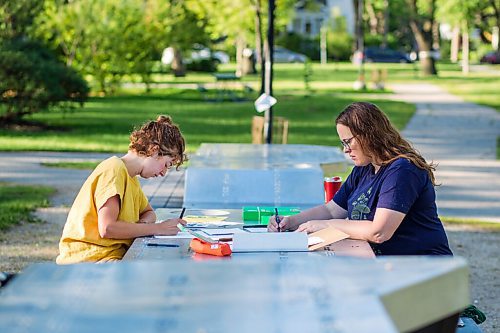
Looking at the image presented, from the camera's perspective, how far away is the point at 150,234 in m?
4.98

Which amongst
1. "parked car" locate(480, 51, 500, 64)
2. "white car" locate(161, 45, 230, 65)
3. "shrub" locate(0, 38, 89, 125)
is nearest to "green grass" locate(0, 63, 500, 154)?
"shrub" locate(0, 38, 89, 125)

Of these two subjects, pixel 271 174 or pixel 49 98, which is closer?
pixel 271 174

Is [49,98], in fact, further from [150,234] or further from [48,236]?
[150,234]

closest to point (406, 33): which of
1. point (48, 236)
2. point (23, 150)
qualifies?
point (23, 150)

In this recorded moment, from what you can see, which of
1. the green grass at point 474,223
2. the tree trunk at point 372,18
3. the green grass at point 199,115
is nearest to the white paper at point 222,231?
the green grass at point 474,223

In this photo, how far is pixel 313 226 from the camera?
503cm

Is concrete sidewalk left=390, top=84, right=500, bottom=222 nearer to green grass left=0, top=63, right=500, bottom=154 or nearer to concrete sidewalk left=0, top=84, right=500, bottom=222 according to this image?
concrete sidewalk left=0, top=84, right=500, bottom=222

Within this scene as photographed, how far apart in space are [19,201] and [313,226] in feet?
22.0

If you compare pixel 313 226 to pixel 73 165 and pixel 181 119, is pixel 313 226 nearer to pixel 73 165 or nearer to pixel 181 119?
pixel 73 165

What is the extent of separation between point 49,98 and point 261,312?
54.3ft

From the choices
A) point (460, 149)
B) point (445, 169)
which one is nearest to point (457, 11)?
point (460, 149)

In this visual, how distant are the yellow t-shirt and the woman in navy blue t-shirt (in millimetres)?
891

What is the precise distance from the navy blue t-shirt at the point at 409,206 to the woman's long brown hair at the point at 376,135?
45mm

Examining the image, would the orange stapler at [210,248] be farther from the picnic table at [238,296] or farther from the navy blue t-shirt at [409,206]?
the picnic table at [238,296]
